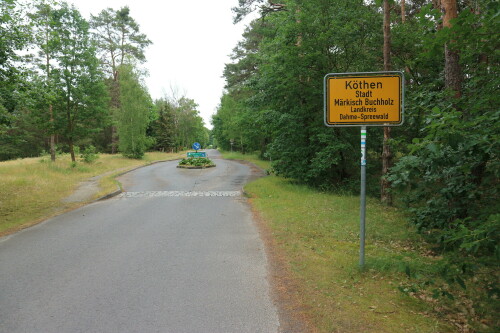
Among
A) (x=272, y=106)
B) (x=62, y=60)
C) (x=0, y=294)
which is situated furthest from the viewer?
(x=62, y=60)

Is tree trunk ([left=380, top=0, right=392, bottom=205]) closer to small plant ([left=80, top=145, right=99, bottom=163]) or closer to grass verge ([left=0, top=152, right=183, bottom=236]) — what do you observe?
grass verge ([left=0, top=152, right=183, bottom=236])

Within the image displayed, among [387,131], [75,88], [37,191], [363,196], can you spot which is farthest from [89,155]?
[363,196]

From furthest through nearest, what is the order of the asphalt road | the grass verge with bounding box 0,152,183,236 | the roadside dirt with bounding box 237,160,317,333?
1. the grass verge with bounding box 0,152,183,236
2. the asphalt road
3. the roadside dirt with bounding box 237,160,317,333

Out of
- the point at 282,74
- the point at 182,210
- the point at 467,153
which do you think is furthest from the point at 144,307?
the point at 282,74

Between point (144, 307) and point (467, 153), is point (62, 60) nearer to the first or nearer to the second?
point (144, 307)

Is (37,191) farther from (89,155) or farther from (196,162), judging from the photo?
(196,162)

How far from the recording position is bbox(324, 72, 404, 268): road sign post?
4617 mm

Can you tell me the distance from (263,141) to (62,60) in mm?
18850

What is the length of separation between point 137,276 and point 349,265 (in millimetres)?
3215

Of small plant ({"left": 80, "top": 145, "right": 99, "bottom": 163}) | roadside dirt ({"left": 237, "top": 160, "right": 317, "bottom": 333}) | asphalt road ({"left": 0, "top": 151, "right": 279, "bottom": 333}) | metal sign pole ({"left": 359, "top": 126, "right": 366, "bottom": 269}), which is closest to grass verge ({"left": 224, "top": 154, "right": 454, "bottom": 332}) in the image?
roadside dirt ({"left": 237, "top": 160, "right": 317, "bottom": 333})

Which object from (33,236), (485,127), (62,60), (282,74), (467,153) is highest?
(62,60)

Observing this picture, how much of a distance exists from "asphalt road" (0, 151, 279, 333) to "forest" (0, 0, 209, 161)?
14.2 ft

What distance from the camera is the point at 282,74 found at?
1400cm

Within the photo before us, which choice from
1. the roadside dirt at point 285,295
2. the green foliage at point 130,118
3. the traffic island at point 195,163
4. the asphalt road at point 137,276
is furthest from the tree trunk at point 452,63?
the green foliage at point 130,118
